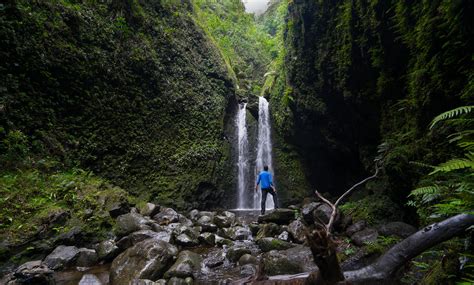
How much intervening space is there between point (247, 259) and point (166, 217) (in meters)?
→ 3.66

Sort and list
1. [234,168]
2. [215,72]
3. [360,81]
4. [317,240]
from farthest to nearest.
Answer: [215,72] → [234,168] → [360,81] → [317,240]

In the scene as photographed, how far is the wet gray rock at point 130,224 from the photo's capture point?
6.46 metres

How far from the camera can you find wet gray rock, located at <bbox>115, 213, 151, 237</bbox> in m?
6.46

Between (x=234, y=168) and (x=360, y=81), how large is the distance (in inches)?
282

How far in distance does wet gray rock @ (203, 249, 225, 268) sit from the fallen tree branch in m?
3.82

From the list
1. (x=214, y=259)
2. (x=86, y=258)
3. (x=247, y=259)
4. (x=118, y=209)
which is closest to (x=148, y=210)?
(x=118, y=209)

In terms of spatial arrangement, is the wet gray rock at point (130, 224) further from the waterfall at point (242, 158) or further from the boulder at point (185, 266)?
the waterfall at point (242, 158)

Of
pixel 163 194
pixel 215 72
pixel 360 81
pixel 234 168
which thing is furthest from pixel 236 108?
pixel 360 81

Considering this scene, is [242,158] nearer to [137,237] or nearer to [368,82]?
[368,82]

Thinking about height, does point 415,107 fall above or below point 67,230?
above

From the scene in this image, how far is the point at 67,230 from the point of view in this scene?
6.03 m

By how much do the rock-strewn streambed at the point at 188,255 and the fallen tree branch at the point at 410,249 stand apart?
2.39 meters

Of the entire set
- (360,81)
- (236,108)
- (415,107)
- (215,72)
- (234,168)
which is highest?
(215,72)

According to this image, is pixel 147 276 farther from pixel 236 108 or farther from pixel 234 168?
pixel 236 108
